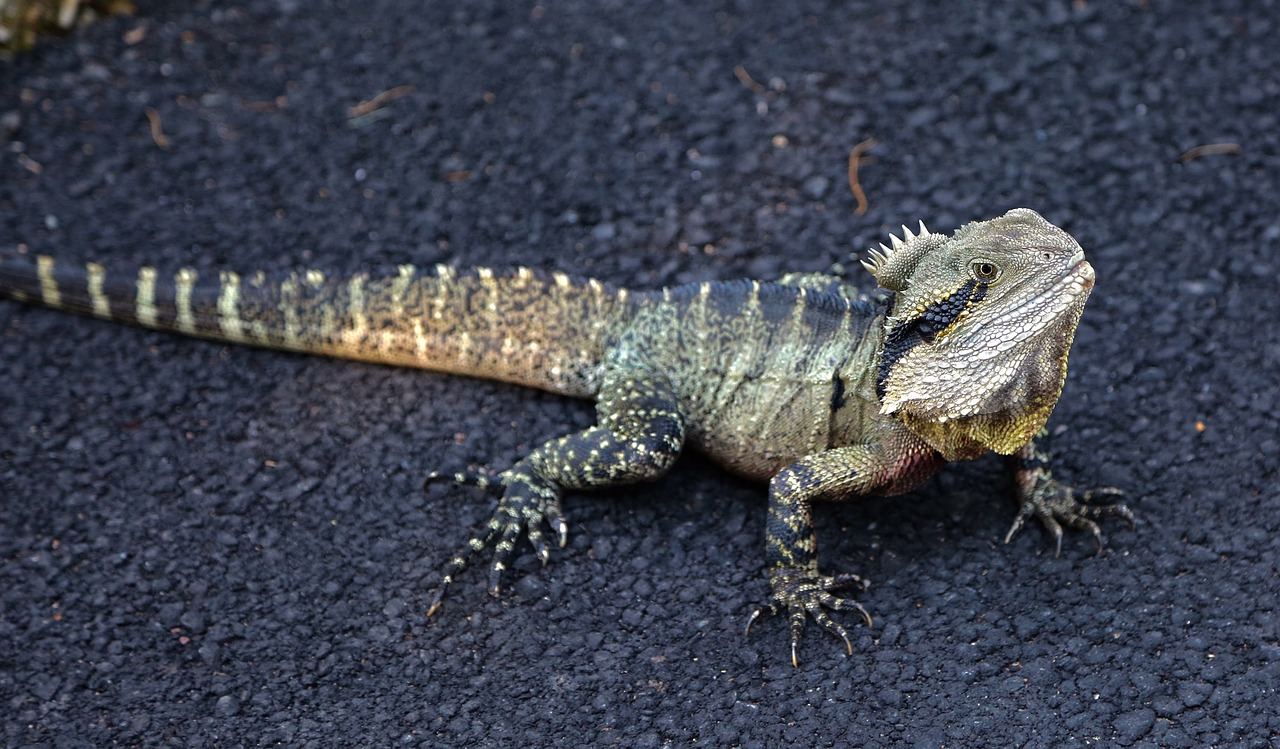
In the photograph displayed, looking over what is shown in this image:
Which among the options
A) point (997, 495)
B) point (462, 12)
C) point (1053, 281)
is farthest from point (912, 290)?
point (462, 12)

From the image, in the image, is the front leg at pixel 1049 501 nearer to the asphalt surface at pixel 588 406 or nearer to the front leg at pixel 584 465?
the asphalt surface at pixel 588 406

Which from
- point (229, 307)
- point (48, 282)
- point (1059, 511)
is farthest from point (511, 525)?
point (48, 282)

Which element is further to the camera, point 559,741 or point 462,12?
point 462,12

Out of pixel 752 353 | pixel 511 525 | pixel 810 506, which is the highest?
pixel 752 353

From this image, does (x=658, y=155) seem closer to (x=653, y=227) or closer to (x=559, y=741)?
(x=653, y=227)

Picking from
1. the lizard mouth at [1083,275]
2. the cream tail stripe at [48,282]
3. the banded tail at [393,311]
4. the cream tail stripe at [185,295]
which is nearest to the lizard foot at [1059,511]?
the lizard mouth at [1083,275]

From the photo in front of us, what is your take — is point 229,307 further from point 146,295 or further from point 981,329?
point 981,329

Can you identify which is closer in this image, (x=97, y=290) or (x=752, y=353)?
(x=752, y=353)
